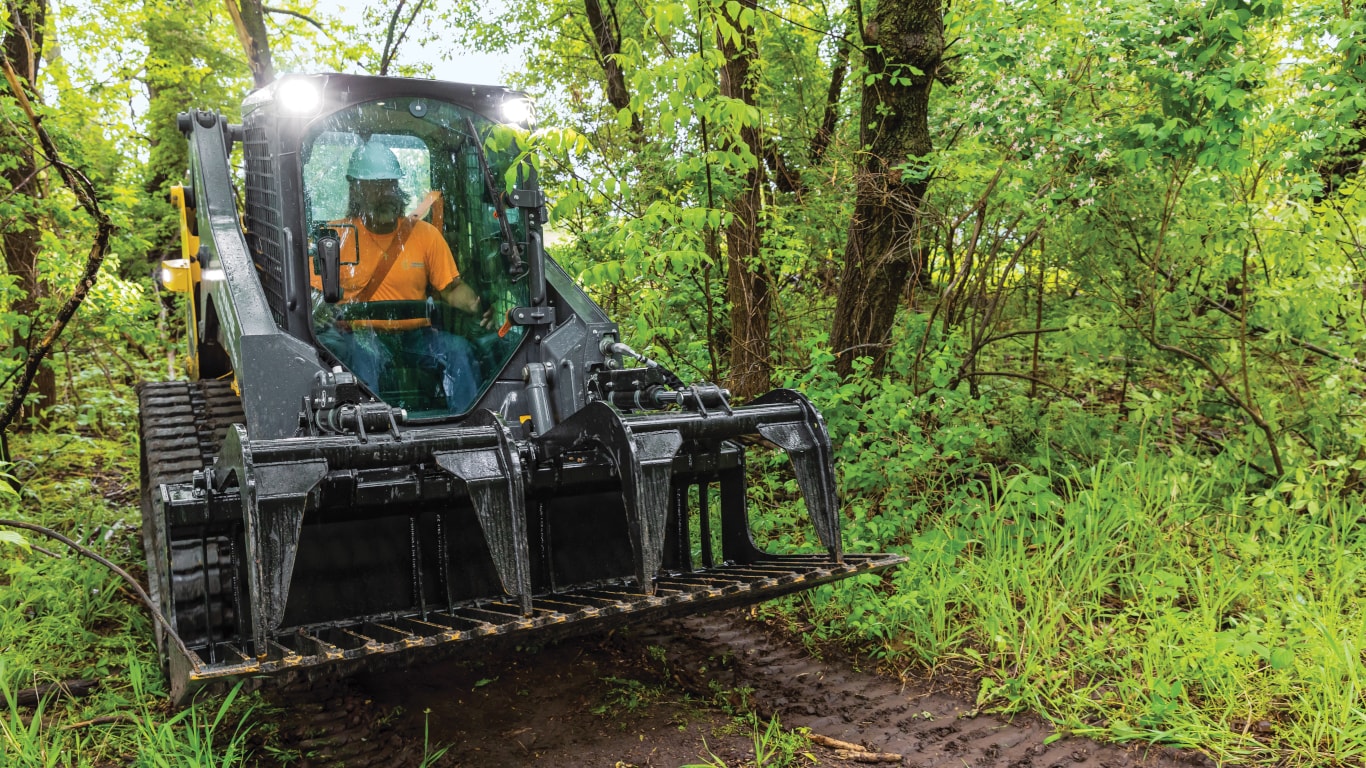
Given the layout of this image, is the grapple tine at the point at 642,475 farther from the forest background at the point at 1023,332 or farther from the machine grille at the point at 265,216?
the machine grille at the point at 265,216

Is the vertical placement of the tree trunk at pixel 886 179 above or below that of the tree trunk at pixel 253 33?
below

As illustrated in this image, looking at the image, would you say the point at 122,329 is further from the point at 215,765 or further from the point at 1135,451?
the point at 1135,451

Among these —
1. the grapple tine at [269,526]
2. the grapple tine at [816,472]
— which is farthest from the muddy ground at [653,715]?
the grapple tine at [269,526]

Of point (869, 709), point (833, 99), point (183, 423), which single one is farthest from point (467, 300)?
point (833, 99)

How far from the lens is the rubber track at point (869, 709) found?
307 centimetres

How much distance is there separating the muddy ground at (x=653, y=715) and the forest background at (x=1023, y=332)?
20cm

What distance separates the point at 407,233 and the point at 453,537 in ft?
4.71

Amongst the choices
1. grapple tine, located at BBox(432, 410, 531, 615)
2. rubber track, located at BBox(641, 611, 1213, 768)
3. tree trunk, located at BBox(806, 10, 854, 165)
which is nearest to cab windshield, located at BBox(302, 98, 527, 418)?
grapple tine, located at BBox(432, 410, 531, 615)

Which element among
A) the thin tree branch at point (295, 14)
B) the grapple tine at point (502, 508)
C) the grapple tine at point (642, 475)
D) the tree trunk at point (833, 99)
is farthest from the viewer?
the thin tree branch at point (295, 14)

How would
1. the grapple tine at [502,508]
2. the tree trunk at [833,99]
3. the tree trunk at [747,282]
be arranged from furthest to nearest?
1. the tree trunk at [833,99]
2. the tree trunk at [747,282]
3. the grapple tine at [502,508]

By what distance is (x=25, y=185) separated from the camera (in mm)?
5910

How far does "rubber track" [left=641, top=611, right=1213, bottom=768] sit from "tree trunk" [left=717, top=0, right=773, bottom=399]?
6.76 feet

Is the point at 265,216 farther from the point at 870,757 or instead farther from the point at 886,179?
the point at 870,757

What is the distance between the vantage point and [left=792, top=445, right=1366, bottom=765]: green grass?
3.15m
